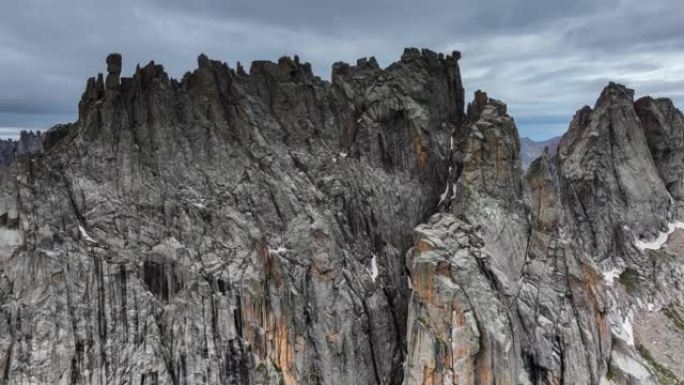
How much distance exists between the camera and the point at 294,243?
217 feet

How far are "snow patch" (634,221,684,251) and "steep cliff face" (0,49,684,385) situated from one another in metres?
29.6

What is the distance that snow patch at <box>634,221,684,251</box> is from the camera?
10408 centimetres

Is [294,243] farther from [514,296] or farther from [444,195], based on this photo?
[514,296]

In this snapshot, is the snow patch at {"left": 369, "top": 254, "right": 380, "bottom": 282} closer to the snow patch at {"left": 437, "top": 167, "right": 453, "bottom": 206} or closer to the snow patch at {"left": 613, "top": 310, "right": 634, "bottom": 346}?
the snow patch at {"left": 437, "top": 167, "right": 453, "bottom": 206}

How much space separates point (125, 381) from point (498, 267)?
155 ft

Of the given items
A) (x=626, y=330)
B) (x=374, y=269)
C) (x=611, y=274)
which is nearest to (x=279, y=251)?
(x=374, y=269)

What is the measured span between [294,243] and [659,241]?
83.8m

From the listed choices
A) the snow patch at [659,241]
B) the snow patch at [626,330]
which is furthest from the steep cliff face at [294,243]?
the snow patch at [659,241]

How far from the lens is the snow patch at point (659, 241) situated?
104081 millimetres

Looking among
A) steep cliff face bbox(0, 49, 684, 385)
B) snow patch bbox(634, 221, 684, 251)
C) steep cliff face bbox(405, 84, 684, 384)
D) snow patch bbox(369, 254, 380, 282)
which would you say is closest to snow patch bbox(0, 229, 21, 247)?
steep cliff face bbox(0, 49, 684, 385)

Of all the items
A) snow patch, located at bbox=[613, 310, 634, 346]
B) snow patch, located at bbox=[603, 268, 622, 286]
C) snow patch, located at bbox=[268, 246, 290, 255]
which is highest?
snow patch, located at bbox=[268, 246, 290, 255]

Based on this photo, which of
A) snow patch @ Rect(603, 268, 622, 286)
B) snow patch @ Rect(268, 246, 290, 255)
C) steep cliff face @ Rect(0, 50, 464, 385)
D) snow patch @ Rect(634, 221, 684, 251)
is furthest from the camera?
snow patch @ Rect(634, 221, 684, 251)

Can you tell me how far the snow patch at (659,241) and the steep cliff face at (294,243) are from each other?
97.1 feet

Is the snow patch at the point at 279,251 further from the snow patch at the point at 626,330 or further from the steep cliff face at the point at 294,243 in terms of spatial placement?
the snow patch at the point at 626,330
